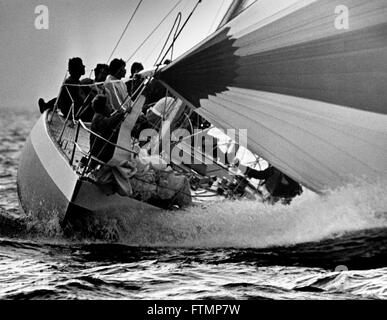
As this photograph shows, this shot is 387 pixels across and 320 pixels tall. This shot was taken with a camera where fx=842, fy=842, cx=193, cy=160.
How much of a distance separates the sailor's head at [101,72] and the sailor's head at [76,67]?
47 centimetres

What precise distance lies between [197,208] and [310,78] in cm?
174

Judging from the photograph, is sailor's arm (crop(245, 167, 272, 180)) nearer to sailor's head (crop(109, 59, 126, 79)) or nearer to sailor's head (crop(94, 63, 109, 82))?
sailor's head (crop(109, 59, 126, 79))

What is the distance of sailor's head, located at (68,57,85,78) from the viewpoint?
10227 mm

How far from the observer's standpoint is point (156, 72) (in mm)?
7973

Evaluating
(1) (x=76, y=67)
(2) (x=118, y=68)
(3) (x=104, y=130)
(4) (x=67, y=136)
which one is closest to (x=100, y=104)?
(3) (x=104, y=130)

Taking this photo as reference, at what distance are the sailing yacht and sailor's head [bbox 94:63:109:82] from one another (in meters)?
3.01

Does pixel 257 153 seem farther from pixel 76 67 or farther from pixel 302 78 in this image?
pixel 76 67

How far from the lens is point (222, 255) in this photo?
757 cm

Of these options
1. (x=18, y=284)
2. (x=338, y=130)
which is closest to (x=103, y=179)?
(x=18, y=284)

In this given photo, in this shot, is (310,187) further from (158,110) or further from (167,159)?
(158,110)

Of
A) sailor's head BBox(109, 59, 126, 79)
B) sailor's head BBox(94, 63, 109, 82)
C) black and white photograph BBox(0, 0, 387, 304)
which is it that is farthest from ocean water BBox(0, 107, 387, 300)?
sailor's head BBox(94, 63, 109, 82)

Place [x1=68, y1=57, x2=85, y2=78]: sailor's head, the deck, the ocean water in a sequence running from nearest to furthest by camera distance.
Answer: the ocean water, the deck, [x1=68, y1=57, x2=85, y2=78]: sailor's head

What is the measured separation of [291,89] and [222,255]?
165 centimetres

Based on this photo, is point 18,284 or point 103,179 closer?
point 18,284
